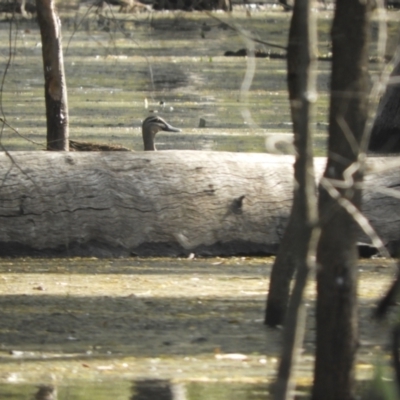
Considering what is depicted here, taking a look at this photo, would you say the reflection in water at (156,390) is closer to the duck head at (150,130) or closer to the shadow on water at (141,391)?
the shadow on water at (141,391)

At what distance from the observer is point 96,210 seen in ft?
31.3

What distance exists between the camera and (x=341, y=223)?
498 centimetres

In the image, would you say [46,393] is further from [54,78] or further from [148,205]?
[54,78]

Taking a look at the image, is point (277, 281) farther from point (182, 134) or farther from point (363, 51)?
point (182, 134)

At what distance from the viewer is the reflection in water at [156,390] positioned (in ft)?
19.0

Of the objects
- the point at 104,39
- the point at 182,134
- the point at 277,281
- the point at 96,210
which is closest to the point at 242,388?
the point at 277,281

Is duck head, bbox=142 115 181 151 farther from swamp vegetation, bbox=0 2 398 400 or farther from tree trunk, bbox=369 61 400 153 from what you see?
tree trunk, bbox=369 61 400 153

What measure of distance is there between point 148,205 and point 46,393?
→ 3.83 m

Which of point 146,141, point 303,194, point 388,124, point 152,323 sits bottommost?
point 152,323

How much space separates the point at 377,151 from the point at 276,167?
2.59m

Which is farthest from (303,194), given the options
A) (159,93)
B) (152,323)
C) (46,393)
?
(159,93)

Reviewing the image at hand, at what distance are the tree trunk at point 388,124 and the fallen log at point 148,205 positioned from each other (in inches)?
95.2

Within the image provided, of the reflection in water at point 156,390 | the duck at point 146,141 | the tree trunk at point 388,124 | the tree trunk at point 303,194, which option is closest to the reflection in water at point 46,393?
the reflection in water at point 156,390

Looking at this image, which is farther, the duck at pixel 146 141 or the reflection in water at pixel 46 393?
the duck at pixel 146 141
